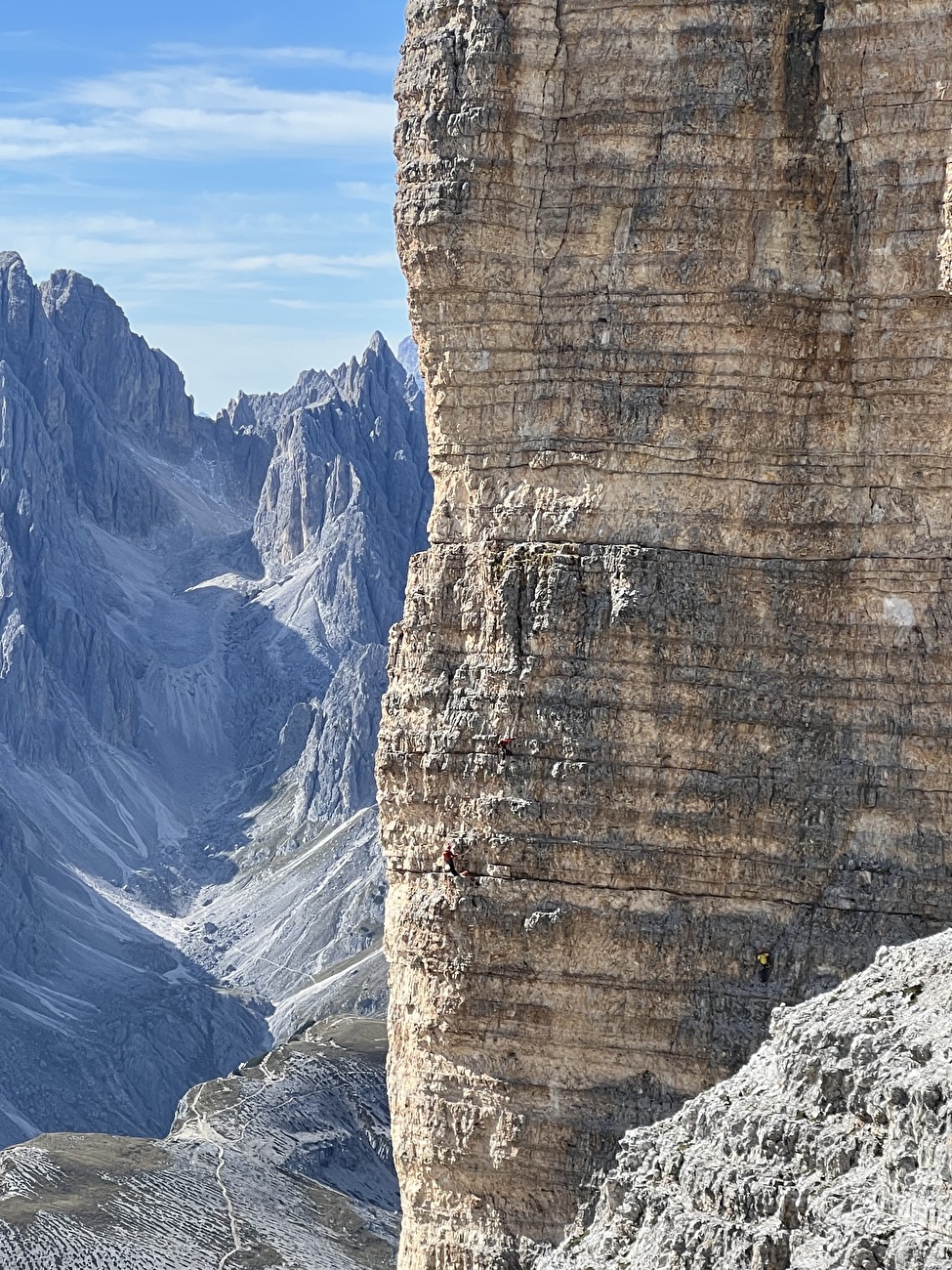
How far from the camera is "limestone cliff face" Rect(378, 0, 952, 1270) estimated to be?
862 inches

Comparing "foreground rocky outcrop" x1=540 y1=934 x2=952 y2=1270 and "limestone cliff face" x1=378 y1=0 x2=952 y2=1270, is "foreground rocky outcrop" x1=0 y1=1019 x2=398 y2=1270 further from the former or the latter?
"foreground rocky outcrop" x1=540 y1=934 x2=952 y2=1270

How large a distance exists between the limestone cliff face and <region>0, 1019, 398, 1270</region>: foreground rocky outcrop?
185 ft

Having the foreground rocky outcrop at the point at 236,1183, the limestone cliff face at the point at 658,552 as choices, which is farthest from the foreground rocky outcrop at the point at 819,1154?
the foreground rocky outcrop at the point at 236,1183

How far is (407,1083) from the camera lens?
81.7 ft

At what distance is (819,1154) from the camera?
1523 centimetres

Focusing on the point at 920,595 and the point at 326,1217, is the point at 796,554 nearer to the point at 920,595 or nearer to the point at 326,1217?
the point at 920,595

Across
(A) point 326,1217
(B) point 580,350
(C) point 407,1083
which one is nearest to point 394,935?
(C) point 407,1083

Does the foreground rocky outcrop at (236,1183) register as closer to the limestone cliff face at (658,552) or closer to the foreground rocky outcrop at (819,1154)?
the limestone cliff face at (658,552)

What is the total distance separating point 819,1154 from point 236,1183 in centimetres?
8216

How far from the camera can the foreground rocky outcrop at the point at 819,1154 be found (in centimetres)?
1380

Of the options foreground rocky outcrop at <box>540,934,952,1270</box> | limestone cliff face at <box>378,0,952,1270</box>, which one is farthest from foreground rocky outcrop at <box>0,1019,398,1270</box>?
foreground rocky outcrop at <box>540,934,952,1270</box>

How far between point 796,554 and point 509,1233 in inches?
387

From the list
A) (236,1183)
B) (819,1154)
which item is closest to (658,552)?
(819,1154)

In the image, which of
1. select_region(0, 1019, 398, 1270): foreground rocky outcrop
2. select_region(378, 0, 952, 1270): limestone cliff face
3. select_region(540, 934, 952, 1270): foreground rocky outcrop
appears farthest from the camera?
select_region(0, 1019, 398, 1270): foreground rocky outcrop
